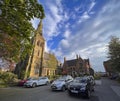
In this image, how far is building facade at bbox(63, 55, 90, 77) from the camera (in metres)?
53.6

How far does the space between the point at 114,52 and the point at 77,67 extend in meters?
30.0

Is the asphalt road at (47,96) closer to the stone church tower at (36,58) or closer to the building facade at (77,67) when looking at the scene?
the stone church tower at (36,58)

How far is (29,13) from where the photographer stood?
29.9ft

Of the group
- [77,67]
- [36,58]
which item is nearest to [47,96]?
[36,58]

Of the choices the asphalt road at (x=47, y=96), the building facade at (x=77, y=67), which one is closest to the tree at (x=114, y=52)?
the asphalt road at (x=47, y=96)

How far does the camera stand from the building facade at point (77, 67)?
5362 cm

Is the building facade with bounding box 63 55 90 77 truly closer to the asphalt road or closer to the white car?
the white car

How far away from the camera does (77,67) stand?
180ft

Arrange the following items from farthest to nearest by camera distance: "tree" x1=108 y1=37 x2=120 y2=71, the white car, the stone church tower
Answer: the stone church tower
"tree" x1=108 y1=37 x2=120 y2=71
the white car

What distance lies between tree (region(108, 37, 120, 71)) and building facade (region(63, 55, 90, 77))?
26464 millimetres

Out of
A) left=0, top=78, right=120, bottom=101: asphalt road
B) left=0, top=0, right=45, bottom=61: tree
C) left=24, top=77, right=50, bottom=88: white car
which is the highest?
left=0, top=0, right=45, bottom=61: tree

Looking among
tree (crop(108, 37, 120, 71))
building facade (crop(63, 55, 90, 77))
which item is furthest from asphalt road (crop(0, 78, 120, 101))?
building facade (crop(63, 55, 90, 77))

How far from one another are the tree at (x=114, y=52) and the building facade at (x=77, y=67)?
86.8 ft

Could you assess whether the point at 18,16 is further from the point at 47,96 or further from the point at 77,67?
the point at 77,67
